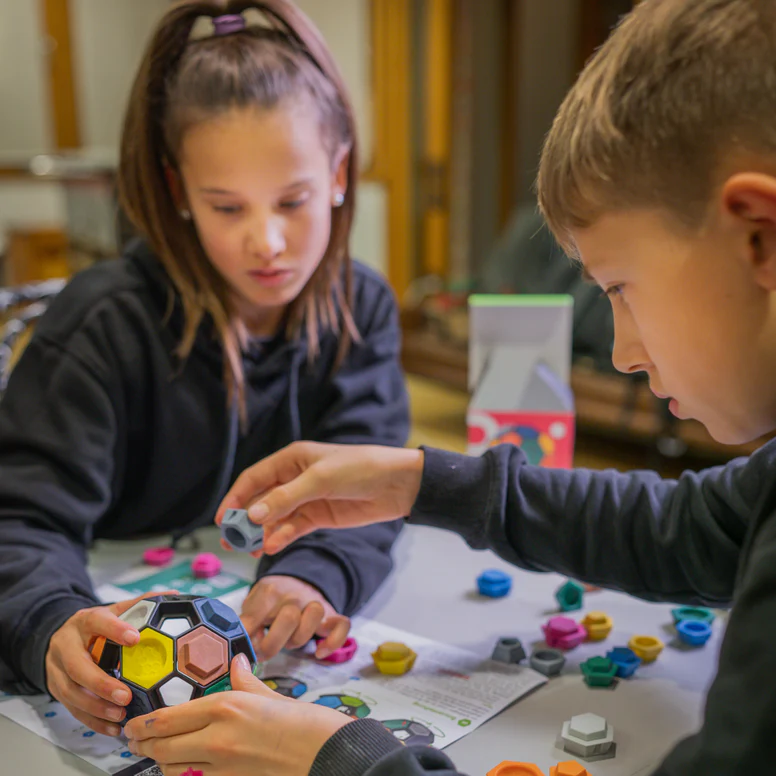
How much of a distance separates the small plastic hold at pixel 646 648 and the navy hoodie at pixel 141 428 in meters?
0.24

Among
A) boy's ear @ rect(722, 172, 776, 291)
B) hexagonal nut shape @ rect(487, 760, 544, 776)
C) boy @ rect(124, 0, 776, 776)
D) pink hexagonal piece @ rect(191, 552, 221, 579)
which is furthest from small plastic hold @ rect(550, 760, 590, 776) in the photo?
pink hexagonal piece @ rect(191, 552, 221, 579)

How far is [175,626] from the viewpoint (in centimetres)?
64

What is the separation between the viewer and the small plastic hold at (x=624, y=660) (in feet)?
2.43

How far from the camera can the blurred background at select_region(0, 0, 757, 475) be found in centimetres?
291

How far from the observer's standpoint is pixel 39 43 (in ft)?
12.7

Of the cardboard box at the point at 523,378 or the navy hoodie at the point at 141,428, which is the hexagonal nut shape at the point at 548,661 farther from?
the cardboard box at the point at 523,378

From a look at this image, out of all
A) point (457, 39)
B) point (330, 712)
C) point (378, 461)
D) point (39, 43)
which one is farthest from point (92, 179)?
point (330, 712)

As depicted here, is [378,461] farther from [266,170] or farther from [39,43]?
[39,43]

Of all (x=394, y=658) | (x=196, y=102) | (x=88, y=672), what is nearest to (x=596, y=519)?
(x=394, y=658)

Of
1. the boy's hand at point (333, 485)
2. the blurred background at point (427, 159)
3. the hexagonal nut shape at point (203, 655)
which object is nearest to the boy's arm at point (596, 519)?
the boy's hand at point (333, 485)

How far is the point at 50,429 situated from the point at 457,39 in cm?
401

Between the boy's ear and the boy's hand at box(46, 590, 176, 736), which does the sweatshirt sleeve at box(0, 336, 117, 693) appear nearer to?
the boy's hand at box(46, 590, 176, 736)

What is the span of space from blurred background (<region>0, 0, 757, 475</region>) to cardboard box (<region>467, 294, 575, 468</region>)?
1.49 m

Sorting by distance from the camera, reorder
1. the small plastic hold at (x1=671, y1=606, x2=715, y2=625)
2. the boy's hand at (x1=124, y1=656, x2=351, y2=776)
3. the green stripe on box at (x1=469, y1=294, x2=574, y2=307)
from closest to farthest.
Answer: the boy's hand at (x1=124, y1=656, x2=351, y2=776) → the small plastic hold at (x1=671, y1=606, x2=715, y2=625) → the green stripe on box at (x1=469, y1=294, x2=574, y2=307)
